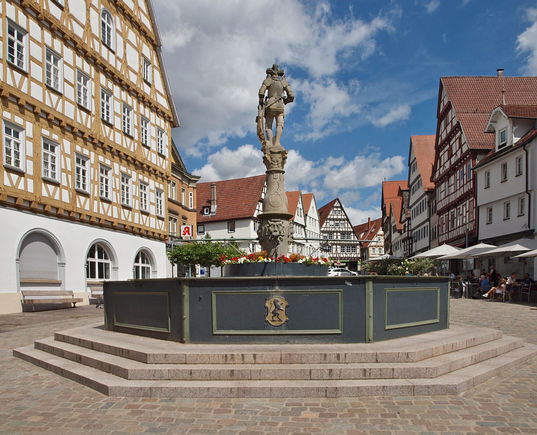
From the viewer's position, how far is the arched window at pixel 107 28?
23.8 m

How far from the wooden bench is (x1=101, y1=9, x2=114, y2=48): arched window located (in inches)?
493

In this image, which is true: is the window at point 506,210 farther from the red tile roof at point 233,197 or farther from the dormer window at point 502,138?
the red tile roof at point 233,197

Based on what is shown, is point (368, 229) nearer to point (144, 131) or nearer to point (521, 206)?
point (521, 206)

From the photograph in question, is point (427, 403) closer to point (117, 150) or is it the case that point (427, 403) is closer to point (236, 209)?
point (117, 150)

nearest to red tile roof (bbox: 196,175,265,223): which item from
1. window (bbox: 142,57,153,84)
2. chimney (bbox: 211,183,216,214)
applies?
chimney (bbox: 211,183,216,214)

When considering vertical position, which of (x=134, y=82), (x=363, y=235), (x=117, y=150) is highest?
(x=134, y=82)

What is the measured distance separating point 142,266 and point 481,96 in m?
28.7

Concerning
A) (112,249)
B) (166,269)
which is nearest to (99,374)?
(112,249)

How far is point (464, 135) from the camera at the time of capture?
35.0m

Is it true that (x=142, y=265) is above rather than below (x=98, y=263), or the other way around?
below

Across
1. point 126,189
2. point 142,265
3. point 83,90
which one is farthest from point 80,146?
point 142,265

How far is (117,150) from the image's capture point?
2445 centimetres

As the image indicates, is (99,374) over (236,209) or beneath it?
beneath

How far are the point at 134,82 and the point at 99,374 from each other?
73.9 ft
